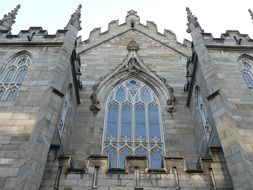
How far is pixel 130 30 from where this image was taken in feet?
66.8

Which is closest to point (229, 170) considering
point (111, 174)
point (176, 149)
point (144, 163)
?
point (144, 163)

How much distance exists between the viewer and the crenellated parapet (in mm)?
18750

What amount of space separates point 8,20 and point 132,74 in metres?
6.84

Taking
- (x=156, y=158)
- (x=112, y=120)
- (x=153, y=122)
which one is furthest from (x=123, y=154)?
(x=153, y=122)

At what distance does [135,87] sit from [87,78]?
8.17 feet

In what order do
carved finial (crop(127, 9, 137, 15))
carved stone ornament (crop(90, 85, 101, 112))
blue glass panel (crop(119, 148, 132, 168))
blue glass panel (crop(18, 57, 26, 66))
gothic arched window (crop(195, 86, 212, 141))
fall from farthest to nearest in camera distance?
carved finial (crop(127, 9, 137, 15)) → carved stone ornament (crop(90, 85, 101, 112)) → blue glass panel (crop(18, 57, 26, 66)) → blue glass panel (crop(119, 148, 132, 168)) → gothic arched window (crop(195, 86, 212, 141))

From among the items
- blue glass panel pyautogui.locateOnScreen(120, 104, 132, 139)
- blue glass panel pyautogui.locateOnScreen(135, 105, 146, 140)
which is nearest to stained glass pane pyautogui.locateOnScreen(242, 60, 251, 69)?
blue glass panel pyautogui.locateOnScreen(135, 105, 146, 140)

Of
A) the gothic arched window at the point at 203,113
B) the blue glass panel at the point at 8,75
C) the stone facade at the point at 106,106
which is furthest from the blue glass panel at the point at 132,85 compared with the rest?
the blue glass panel at the point at 8,75

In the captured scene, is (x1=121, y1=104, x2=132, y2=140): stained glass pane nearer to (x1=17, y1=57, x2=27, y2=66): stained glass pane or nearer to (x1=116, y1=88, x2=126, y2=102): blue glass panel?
(x1=116, y1=88, x2=126, y2=102): blue glass panel

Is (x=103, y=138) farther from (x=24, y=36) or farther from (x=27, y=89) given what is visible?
(x=24, y=36)

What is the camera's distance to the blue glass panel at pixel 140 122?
13805 mm

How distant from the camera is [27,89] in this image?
1141cm

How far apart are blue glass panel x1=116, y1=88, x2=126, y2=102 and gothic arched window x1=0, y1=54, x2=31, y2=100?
4.46 metres

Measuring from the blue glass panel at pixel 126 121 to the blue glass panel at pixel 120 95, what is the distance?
18.4 inches
